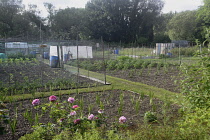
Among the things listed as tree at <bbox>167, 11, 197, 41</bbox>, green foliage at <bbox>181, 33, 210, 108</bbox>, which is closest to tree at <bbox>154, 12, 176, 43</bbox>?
tree at <bbox>167, 11, 197, 41</bbox>

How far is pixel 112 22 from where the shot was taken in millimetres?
40125

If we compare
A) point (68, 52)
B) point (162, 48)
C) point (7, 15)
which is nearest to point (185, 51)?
point (162, 48)

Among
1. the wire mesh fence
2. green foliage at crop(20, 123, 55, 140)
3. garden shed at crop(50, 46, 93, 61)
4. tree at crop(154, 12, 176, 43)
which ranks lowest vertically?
green foliage at crop(20, 123, 55, 140)

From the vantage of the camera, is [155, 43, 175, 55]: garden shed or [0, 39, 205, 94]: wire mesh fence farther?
[155, 43, 175, 55]: garden shed

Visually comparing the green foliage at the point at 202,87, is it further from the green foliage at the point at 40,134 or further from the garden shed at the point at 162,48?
the garden shed at the point at 162,48

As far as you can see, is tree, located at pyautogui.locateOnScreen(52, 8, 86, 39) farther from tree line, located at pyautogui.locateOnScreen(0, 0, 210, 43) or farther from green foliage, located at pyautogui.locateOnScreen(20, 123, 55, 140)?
green foliage, located at pyautogui.locateOnScreen(20, 123, 55, 140)

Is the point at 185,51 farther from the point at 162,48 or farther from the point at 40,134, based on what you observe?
the point at 40,134

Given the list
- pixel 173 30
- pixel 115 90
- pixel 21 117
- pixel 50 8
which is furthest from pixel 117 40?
pixel 21 117

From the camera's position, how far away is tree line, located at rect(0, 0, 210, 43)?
37281 millimetres

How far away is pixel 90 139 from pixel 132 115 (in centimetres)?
198

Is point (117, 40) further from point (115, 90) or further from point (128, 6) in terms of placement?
point (115, 90)

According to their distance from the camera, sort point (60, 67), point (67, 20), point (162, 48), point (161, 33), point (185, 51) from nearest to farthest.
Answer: point (60, 67)
point (185, 51)
point (162, 48)
point (161, 33)
point (67, 20)

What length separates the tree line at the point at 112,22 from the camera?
3728cm

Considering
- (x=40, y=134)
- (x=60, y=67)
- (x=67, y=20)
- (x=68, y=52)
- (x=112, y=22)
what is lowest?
(x=40, y=134)
